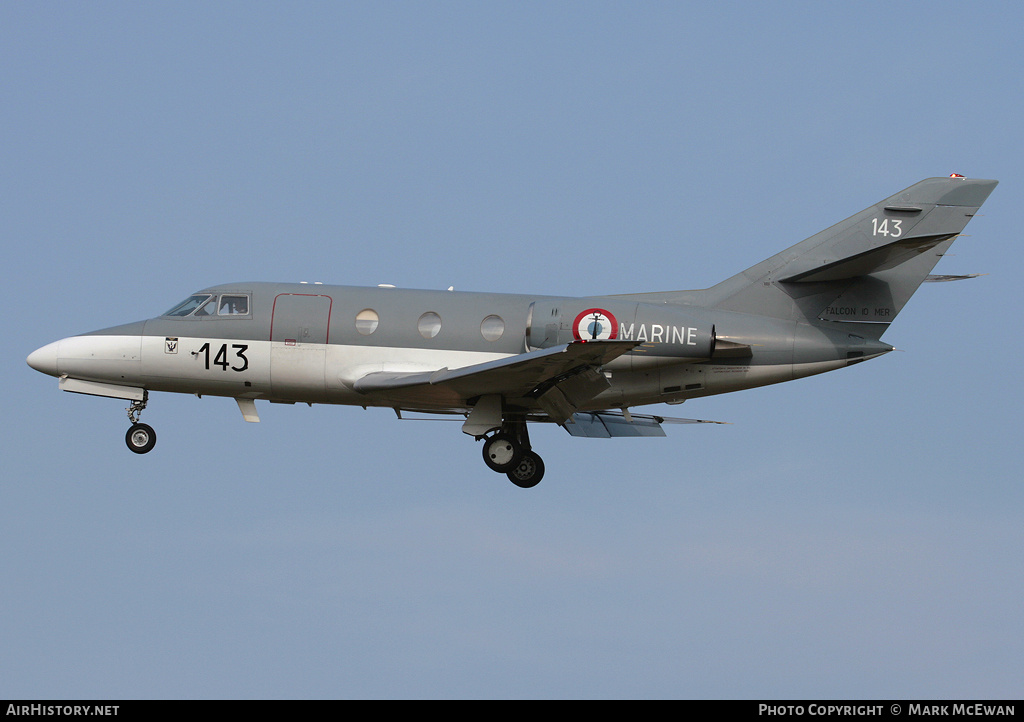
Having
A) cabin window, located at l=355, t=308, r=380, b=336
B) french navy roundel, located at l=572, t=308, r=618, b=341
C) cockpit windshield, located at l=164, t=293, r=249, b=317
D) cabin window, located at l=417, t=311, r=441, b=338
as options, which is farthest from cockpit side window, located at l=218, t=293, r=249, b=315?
french navy roundel, located at l=572, t=308, r=618, b=341

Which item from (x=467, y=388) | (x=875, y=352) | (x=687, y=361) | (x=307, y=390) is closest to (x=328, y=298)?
(x=307, y=390)

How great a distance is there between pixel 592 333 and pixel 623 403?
2.06 m

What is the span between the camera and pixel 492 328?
23797 millimetres

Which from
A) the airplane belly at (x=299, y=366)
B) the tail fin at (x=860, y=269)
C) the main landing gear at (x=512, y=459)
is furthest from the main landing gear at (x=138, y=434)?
the tail fin at (x=860, y=269)

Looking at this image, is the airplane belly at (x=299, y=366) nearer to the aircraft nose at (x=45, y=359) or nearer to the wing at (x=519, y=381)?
the wing at (x=519, y=381)

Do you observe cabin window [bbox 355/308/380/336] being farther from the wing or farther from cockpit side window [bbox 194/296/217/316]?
cockpit side window [bbox 194/296/217/316]

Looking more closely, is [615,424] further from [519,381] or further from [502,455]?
[519,381]

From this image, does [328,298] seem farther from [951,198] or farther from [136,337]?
[951,198]

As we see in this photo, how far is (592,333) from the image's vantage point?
75.6ft

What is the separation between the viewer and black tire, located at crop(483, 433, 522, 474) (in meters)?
24.5

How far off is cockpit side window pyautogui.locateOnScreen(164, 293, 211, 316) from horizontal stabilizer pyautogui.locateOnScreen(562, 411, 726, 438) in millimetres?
7767

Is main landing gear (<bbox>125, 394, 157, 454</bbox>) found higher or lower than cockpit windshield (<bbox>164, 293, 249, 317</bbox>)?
lower
